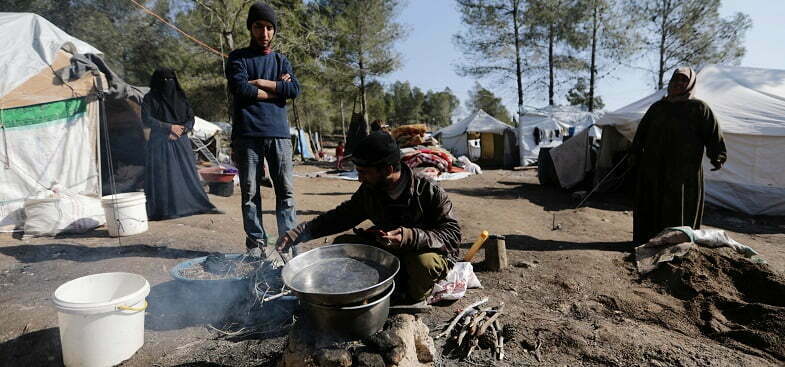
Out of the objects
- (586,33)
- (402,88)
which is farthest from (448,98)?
(586,33)

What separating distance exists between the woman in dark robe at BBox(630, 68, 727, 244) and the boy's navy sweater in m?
3.79

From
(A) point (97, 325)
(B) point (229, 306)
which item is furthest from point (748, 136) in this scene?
(A) point (97, 325)

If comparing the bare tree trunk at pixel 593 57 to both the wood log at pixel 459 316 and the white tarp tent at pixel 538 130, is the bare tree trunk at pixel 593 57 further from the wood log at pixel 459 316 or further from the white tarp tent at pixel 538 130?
the wood log at pixel 459 316

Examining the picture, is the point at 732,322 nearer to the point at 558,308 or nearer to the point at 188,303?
the point at 558,308

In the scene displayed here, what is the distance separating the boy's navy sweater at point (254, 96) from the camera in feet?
10.2

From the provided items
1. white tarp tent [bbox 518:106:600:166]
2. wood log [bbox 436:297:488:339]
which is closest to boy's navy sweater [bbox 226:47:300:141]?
wood log [bbox 436:297:488:339]

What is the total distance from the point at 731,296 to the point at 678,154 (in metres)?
1.70

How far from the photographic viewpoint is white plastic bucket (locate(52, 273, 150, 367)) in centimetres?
193

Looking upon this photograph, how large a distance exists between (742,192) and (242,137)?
7.67m

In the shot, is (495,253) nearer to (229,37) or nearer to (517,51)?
(229,37)

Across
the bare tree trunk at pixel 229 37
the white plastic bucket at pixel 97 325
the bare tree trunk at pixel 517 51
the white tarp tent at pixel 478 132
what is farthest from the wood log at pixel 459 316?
the bare tree trunk at pixel 517 51

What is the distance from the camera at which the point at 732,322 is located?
8.54 feet

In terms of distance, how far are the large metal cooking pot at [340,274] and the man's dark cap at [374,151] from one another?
1.50 ft

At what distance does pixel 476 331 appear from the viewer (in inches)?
95.0
